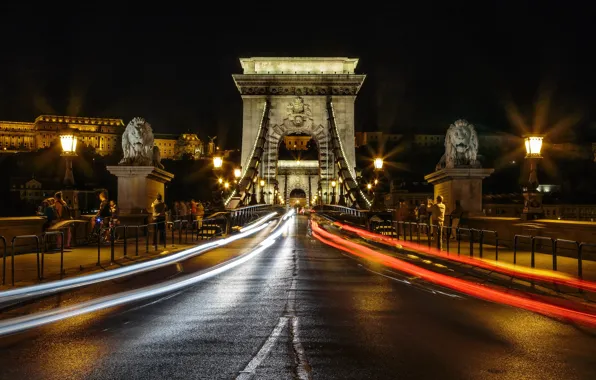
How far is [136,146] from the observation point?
1005 inches

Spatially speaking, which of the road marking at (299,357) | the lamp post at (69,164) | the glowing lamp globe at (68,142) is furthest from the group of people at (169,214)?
the road marking at (299,357)

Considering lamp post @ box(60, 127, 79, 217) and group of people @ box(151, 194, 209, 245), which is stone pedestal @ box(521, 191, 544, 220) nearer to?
group of people @ box(151, 194, 209, 245)

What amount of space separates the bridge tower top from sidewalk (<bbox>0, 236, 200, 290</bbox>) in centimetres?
5804

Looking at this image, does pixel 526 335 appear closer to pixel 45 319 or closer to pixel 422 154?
pixel 45 319

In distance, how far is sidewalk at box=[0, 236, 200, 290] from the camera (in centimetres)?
1242

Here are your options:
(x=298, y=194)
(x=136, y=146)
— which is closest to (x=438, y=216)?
(x=136, y=146)

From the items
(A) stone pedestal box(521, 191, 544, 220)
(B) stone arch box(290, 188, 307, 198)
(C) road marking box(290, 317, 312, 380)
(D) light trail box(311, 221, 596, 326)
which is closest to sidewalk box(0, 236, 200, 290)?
(C) road marking box(290, 317, 312, 380)

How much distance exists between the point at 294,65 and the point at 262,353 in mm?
72582

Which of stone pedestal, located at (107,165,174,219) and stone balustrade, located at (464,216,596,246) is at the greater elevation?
stone pedestal, located at (107,165,174,219)

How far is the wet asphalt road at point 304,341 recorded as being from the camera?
600 cm

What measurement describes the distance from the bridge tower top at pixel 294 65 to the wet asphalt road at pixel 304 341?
222 ft

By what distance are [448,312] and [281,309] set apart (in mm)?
2295

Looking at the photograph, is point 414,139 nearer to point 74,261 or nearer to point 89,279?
point 74,261

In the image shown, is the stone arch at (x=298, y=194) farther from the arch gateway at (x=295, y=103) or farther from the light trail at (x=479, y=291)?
the light trail at (x=479, y=291)
